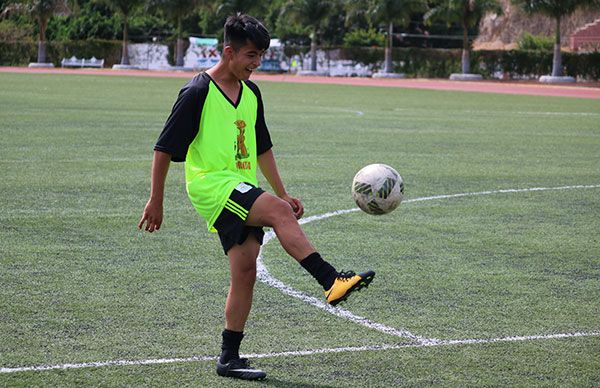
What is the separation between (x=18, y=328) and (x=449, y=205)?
6.47 meters

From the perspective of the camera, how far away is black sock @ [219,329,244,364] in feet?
18.3

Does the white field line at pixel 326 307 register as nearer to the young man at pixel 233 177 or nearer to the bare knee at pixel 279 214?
the young man at pixel 233 177

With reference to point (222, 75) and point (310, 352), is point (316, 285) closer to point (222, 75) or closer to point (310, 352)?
point (310, 352)

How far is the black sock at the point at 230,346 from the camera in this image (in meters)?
5.59

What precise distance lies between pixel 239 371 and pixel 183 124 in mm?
1277

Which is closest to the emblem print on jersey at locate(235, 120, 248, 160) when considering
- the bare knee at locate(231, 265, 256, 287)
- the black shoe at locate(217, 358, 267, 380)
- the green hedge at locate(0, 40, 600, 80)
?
the bare knee at locate(231, 265, 256, 287)

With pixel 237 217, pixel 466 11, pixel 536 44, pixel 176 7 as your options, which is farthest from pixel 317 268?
pixel 176 7

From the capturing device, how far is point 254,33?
545 centimetres

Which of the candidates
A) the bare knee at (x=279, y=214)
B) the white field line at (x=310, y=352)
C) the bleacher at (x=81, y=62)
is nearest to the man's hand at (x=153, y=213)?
the bare knee at (x=279, y=214)

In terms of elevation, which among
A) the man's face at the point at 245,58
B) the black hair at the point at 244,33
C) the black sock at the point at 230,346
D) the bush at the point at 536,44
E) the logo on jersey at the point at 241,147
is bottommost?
the black sock at the point at 230,346

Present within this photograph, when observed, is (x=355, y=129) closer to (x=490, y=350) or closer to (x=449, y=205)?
(x=449, y=205)

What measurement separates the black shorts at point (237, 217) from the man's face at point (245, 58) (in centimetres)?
59

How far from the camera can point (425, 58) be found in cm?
7119

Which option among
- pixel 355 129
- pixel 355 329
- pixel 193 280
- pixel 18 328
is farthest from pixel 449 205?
pixel 355 129
